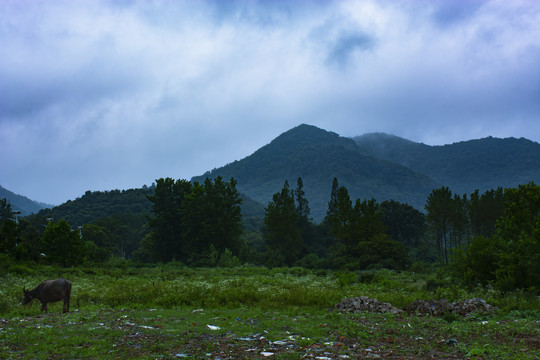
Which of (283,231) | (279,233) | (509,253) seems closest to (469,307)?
(509,253)

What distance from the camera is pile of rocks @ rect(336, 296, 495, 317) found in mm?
14531

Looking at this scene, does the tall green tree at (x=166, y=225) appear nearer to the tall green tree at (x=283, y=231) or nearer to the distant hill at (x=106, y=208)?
the tall green tree at (x=283, y=231)

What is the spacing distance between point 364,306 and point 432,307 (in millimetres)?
2777

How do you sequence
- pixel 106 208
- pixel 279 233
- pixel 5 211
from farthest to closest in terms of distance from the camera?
pixel 106 208
pixel 5 211
pixel 279 233

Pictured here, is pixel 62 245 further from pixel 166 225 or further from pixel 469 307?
pixel 469 307

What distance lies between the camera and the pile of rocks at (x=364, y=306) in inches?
617

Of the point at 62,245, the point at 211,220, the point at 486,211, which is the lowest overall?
the point at 62,245

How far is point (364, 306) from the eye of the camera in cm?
1617

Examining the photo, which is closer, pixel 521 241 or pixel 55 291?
pixel 55 291

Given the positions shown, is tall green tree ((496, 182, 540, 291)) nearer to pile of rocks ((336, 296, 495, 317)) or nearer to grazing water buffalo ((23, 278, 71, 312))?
pile of rocks ((336, 296, 495, 317))

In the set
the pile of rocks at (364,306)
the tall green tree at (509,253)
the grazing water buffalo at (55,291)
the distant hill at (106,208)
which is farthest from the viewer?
the distant hill at (106,208)

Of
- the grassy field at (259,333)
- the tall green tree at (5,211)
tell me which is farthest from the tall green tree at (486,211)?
the tall green tree at (5,211)

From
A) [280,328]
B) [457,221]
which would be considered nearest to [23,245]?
[280,328]

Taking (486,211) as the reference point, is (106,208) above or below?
above
